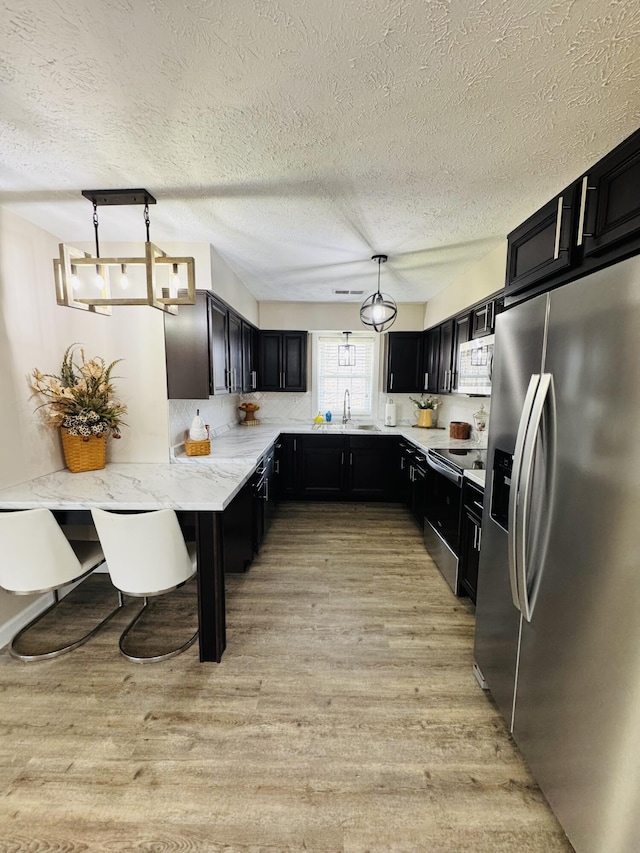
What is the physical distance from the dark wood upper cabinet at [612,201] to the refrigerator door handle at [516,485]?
47 centimetres

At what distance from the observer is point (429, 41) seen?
1.08 m

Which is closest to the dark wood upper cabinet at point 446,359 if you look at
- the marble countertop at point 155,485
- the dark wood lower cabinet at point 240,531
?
the marble countertop at point 155,485

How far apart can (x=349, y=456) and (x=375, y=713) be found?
9.75ft

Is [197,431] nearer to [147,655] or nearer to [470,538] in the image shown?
[147,655]

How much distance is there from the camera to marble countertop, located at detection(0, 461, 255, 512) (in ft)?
6.37

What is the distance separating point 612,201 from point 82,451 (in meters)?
3.15

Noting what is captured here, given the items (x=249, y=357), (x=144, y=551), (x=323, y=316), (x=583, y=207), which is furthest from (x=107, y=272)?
(x=323, y=316)

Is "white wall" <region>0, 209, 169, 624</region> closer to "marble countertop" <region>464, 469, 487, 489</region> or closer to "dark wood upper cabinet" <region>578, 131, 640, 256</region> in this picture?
"marble countertop" <region>464, 469, 487, 489</region>

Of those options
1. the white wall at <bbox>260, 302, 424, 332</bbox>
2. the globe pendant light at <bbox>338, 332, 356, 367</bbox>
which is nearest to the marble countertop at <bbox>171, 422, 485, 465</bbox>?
the globe pendant light at <bbox>338, 332, 356, 367</bbox>

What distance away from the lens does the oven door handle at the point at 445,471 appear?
8.57 ft

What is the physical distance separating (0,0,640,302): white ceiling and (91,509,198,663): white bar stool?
1.73m

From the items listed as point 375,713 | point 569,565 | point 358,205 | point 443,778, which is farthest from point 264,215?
point 443,778

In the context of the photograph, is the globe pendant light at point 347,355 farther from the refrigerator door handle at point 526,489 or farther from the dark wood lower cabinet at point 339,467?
the refrigerator door handle at point 526,489

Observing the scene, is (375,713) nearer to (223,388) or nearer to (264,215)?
(223,388)
